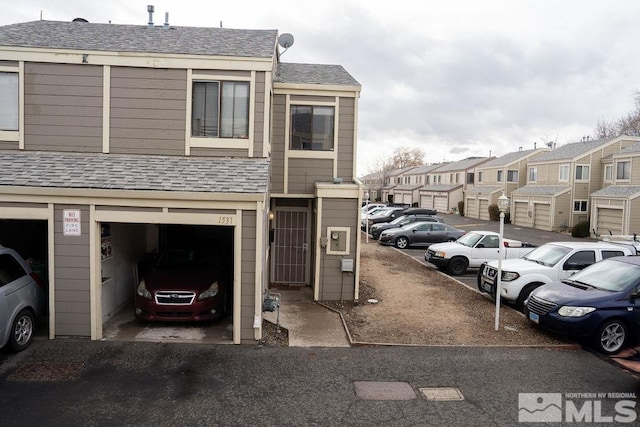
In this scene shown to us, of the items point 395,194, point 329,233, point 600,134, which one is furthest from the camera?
point 395,194

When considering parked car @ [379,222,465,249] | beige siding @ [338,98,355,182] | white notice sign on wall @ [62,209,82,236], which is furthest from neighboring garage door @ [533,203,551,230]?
white notice sign on wall @ [62,209,82,236]

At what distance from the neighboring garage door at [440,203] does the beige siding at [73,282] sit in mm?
49975

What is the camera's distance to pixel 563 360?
7.84 m

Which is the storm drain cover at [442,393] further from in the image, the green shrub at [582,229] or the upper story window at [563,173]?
the upper story window at [563,173]

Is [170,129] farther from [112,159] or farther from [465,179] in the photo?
[465,179]

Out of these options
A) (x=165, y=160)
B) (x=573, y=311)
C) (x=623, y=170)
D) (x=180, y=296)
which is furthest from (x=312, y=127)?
(x=623, y=170)

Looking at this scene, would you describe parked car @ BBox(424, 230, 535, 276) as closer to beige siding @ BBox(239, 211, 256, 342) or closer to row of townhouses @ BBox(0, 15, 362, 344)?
row of townhouses @ BBox(0, 15, 362, 344)

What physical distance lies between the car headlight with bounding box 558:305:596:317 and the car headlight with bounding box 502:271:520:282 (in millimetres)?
2607

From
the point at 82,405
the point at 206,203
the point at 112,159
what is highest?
the point at 112,159

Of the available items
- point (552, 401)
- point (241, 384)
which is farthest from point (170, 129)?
point (552, 401)

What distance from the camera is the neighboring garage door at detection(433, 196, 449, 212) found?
2147 inches

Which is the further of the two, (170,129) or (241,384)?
(170,129)

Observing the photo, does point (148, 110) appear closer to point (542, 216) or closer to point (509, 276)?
point (509, 276)

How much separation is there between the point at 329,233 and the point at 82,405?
6706 mm
